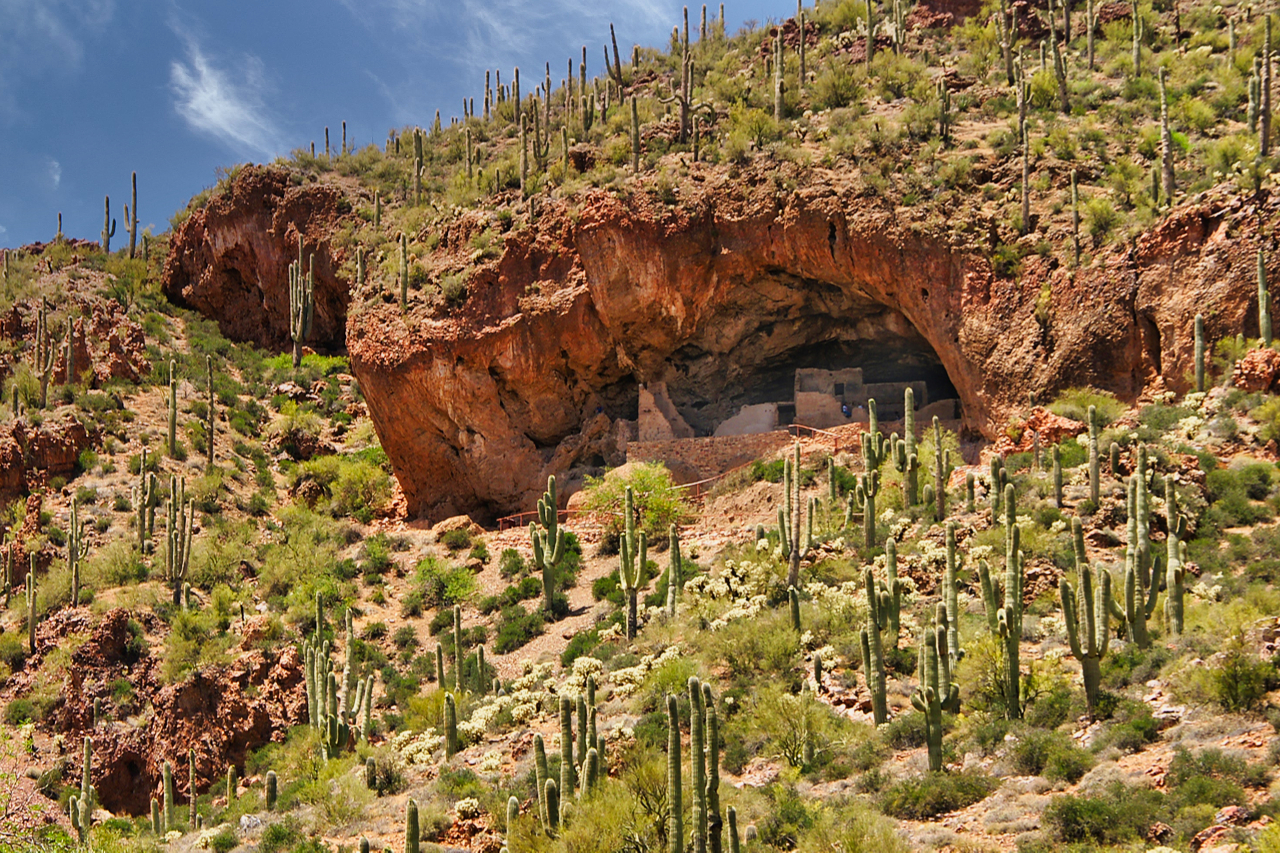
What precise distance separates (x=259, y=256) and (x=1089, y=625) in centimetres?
3924

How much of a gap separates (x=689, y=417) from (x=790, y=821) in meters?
21.0

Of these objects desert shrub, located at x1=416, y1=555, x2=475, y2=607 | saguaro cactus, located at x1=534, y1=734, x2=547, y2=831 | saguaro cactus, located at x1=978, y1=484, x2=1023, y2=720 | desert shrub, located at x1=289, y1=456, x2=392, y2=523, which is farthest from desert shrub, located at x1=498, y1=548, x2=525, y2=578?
saguaro cactus, located at x1=978, y1=484, x2=1023, y2=720

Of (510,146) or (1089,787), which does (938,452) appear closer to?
(1089,787)

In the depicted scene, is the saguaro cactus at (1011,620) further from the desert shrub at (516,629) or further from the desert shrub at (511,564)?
the desert shrub at (511,564)

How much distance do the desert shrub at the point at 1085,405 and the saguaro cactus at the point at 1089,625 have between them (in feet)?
32.4

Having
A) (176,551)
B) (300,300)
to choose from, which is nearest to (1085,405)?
(176,551)

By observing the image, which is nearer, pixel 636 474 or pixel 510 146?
pixel 636 474

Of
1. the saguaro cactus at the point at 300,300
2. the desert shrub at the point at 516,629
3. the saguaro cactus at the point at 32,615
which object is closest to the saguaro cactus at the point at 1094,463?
A: the desert shrub at the point at 516,629

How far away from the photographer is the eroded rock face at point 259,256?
4553cm

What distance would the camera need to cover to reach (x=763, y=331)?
34.7 m

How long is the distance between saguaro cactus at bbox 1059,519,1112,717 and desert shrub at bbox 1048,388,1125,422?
988 centimetres

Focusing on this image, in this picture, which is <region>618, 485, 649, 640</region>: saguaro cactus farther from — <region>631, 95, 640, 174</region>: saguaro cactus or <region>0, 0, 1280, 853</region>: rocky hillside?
<region>631, 95, 640, 174</region>: saguaro cactus

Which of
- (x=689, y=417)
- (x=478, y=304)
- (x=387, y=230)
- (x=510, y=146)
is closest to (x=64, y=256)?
(x=387, y=230)

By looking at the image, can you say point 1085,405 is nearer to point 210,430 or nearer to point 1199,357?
point 1199,357
